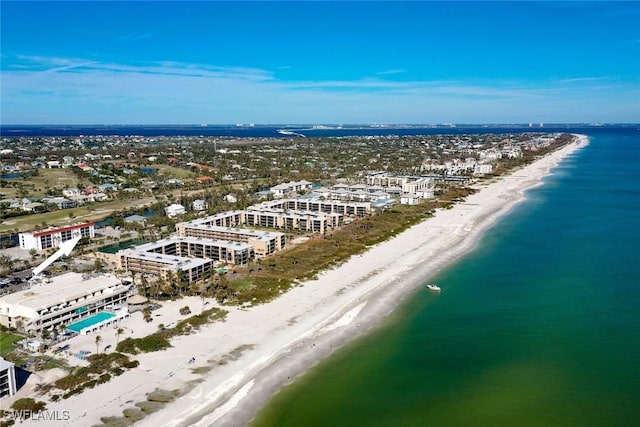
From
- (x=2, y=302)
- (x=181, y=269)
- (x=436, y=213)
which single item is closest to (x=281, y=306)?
(x=181, y=269)

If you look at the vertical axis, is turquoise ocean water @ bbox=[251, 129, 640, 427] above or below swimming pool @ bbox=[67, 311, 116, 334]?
below

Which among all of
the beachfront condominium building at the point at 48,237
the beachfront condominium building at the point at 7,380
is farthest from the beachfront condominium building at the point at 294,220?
the beachfront condominium building at the point at 7,380

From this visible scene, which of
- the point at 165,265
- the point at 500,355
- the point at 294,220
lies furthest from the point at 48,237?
the point at 500,355

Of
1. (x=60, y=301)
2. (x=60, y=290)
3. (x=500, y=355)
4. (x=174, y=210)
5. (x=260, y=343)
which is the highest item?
(x=174, y=210)

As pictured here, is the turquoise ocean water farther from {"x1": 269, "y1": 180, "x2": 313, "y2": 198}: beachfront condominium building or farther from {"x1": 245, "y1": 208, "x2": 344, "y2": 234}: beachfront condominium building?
{"x1": 269, "y1": 180, "x2": 313, "y2": 198}: beachfront condominium building

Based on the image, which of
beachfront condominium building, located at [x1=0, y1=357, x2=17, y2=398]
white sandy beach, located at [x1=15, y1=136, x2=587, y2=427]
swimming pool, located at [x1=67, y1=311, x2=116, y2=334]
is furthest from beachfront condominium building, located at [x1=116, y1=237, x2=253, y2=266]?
beachfront condominium building, located at [x1=0, y1=357, x2=17, y2=398]

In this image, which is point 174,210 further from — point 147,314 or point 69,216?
point 147,314

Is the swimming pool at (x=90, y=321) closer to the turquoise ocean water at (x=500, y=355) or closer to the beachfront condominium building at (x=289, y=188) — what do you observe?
the turquoise ocean water at (x=500, y=355)
